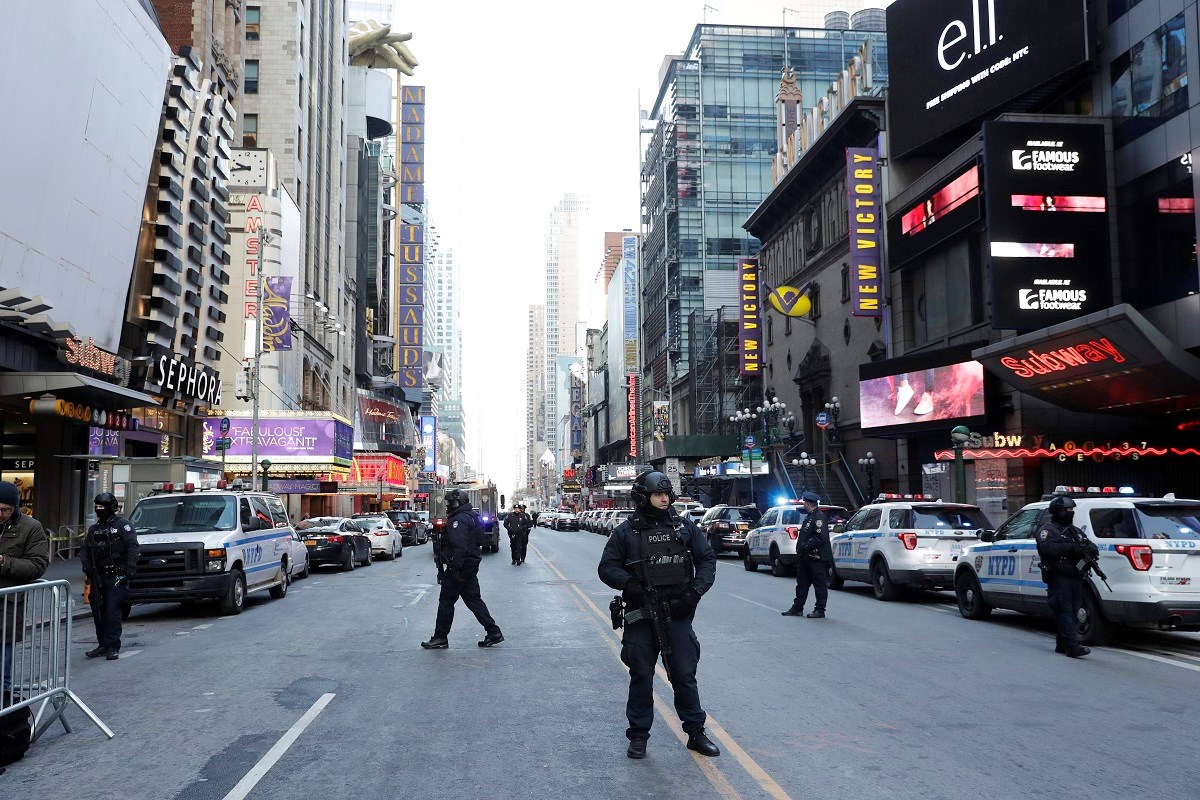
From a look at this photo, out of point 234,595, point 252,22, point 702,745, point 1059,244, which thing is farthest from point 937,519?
point 252,22

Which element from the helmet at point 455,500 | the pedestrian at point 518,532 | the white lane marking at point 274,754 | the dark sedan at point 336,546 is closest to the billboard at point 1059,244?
the pedestrian at point 518,532

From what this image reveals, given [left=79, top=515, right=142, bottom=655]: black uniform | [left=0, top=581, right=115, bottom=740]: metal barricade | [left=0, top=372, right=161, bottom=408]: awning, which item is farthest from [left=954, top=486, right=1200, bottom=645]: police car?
[left=0, top=372, right=161, bottom=408]: awning

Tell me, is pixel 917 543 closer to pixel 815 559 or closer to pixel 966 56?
pixel 815 559

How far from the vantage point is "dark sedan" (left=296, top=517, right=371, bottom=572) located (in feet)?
87.6

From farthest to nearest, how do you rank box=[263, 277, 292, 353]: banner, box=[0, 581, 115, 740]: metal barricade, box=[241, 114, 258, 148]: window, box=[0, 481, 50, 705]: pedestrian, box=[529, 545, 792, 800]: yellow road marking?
1. box=[241, 114, 258, 148]: window
2. box=[263, 277, 292, 353]: banner
3. box=[0, 481, 50, 705]: pedestrian
4. box=[0, 581, 115, 740]: metal barricade
5. box=[529, 545, 792, 800]: yellow road marking

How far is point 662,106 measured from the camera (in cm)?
9706

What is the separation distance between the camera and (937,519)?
17.9 m

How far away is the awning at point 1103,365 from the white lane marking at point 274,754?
75.1 feet

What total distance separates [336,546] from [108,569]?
15343mm

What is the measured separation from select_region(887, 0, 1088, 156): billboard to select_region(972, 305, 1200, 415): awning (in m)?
9.38

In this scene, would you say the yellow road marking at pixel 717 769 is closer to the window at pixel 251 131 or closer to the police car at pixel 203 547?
the police car at pixel 203 547

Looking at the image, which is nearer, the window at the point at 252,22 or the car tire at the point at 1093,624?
the car tire at the point at 1093,624

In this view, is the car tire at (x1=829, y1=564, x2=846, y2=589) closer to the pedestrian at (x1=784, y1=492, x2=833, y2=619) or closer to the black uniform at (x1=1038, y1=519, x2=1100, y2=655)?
the pedestrian at (x1=784, y1=492, x2=833, y2=619)

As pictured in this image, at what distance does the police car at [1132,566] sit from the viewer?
11383 millimetres
